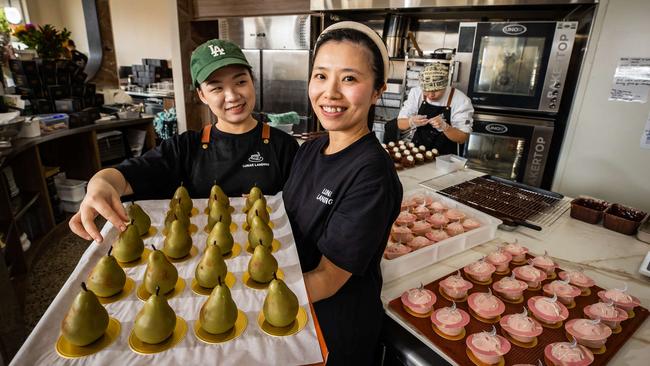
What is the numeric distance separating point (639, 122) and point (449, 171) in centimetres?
194

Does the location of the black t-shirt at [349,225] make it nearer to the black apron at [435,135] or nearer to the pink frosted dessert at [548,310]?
the pink frosted dessert at [548,310]

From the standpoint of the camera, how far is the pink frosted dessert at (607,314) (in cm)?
110

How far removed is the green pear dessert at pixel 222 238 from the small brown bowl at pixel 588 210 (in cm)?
186

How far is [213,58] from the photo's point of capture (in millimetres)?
1398

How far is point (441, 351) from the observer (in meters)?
1.01

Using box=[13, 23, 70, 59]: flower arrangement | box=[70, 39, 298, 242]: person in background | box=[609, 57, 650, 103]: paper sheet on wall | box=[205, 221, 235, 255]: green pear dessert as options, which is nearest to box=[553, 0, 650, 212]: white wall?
box=[609, 57, 650, 103]: paper sheet on wall

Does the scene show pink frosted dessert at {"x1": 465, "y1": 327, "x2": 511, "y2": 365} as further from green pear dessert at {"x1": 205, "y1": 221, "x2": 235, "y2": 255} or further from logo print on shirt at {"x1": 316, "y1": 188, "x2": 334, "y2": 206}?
green pear dessert at {"x1": 205, "y1": 221, "x2": 235, "y2": 255}

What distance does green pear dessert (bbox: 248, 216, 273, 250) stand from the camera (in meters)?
1.08


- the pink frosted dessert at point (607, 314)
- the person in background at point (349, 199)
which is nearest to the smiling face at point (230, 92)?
the person in background at point (349, 199)

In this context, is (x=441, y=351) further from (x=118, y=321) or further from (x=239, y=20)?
(x=239, y=20)

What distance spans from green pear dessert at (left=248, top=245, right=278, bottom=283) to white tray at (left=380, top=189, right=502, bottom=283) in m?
Answer: 0.50

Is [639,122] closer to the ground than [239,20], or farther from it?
closer to the ground

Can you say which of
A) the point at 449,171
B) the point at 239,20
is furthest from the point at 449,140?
the point at 239,20

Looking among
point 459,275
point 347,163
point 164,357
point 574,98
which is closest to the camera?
point 164,357
